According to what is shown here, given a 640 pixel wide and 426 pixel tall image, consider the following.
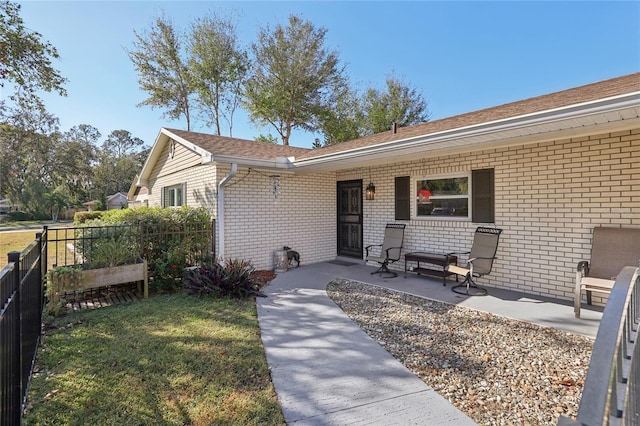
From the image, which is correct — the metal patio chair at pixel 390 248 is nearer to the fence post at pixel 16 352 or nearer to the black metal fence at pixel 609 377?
the black metal fence at pixel 609 377

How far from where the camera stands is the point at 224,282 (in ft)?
17.8

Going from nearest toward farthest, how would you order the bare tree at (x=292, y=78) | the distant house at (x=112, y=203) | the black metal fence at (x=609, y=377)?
the black metal fence at (x=609, y=377) → the bare tree at (x=292, y=78) → the distant house at (x=112, y=203)

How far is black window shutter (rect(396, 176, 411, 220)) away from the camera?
7.49 m

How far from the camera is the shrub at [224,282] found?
5410mm

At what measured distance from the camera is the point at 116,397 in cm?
259

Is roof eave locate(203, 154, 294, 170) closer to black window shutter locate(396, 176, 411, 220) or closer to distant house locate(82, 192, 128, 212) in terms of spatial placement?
black window shutter locate(396, 176, 411, 220)

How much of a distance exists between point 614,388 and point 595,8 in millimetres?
9521

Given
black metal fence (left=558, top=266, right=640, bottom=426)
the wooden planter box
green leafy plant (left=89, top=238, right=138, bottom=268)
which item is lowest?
the wooden planter box

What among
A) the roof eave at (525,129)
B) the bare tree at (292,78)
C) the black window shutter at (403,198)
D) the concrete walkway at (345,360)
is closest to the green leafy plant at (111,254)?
the concrete walkway at (345,360)

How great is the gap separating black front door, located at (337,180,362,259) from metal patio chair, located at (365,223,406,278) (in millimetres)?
1294

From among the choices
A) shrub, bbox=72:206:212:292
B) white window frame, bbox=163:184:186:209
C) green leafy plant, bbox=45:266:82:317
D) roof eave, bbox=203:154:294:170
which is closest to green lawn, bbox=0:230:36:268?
white window frame, bbox=163:184:186:209

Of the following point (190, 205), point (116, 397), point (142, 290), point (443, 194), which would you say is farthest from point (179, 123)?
point (116, 397)

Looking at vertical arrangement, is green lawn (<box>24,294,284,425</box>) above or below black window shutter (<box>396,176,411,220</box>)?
below

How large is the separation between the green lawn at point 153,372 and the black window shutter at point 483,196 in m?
4.90
